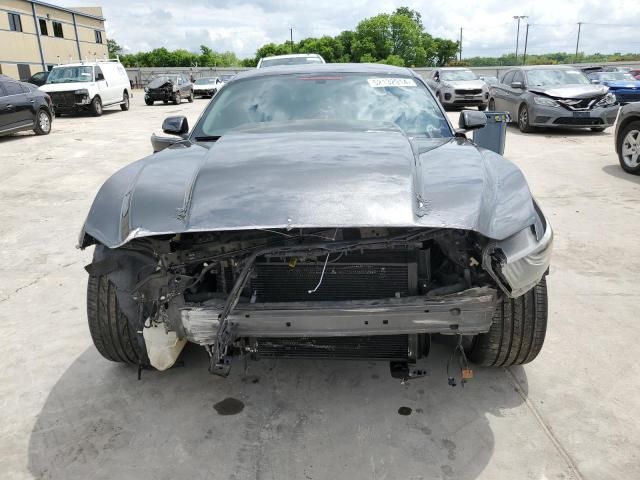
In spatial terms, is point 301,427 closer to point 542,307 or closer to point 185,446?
point 185,446

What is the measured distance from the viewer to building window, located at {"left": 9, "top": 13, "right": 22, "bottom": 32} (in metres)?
34.9

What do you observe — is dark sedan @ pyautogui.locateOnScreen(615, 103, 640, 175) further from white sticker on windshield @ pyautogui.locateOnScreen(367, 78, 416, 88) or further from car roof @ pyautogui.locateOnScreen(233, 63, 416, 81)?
white sticker on windshield @ pyautogui.locateOnScreen(367, 78, 416, 88)

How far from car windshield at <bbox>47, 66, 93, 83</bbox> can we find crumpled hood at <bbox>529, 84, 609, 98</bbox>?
14.9 metres

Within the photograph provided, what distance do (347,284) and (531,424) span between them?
3.68 ft

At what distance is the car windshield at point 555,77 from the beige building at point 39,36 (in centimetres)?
3265

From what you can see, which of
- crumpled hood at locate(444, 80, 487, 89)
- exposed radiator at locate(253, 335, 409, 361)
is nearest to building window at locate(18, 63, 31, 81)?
crumpled hood at locate(444, 80, 487, 89)

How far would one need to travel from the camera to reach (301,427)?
2.64 metres

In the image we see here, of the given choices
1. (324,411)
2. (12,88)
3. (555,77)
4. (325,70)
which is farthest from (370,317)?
(12,88)

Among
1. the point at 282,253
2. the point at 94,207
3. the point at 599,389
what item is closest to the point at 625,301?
the point at 599,389

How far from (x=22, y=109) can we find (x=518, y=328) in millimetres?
13127

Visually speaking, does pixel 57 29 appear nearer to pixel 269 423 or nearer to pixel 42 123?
pixel 42 123

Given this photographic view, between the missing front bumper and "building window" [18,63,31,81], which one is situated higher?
"building window" [18,63,31,81]

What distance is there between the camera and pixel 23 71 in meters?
36.2

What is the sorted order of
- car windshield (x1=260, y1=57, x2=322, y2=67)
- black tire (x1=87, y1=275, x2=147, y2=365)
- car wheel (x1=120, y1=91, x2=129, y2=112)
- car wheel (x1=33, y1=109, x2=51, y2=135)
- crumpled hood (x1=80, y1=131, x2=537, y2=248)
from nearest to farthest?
1. crumpled hood (x1=80, y1=131, x2=537, y2=248)
2. black tire (x1=87, y1=275, x2=147, y2=365)
3. car windshield (x1=260, y1=57, x2=322, y2=67)
4. car wheel (x1=33, y1=109, x2=51, y2=135)
5. car wheel (x1=120, y1=91, x2=129, y2=112)
